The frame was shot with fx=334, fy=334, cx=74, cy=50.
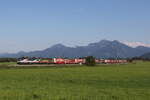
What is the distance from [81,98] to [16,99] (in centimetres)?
391

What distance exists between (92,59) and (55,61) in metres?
32.4

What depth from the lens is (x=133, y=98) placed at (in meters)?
20.9

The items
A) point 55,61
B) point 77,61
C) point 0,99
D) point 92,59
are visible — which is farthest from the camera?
point 77,61

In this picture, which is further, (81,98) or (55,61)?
(55,61)

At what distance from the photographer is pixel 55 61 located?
158 metres

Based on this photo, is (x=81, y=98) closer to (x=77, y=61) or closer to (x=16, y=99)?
(x=16, y=99)

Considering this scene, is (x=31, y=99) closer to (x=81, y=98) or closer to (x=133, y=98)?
(x=81, y=98)

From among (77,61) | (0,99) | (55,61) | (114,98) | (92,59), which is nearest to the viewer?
(0,99)

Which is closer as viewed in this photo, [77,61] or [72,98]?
[72,98]

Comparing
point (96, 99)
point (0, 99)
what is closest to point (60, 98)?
point (96, 99)

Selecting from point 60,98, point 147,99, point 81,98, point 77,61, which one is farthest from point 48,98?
point 77,61

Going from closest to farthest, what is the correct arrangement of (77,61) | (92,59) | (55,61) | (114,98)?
(114,98) < (92,59) < (55,61) < (77,61)

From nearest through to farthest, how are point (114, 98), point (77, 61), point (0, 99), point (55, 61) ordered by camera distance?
1. point (0, 99)
2. point (114, 98)
3. point (55, 61)
4. point (77, 61)

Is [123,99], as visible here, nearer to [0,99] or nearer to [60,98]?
[60,98]
